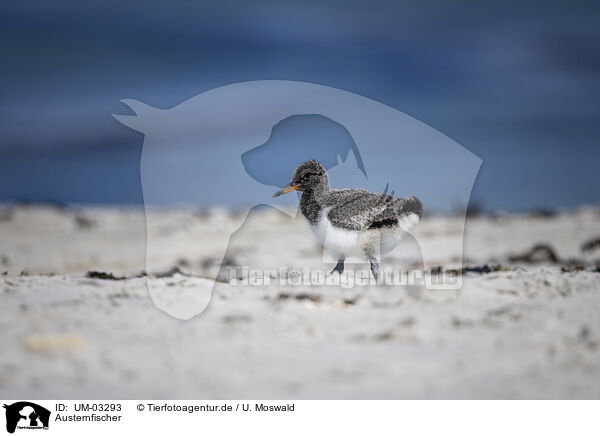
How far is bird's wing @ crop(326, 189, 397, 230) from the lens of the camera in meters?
4.97

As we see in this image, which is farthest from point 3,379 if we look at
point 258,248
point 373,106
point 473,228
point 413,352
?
point 473,228

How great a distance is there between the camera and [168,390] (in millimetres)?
2805

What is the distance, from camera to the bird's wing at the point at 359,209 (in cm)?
497

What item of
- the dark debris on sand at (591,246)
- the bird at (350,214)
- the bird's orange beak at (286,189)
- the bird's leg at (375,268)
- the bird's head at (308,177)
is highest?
the dark debris on sand at (591,246)

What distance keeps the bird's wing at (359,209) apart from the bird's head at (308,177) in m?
0.18

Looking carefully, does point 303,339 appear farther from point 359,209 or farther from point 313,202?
point 313,202

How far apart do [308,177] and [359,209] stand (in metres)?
0.61

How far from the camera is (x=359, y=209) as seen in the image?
16.5 ft

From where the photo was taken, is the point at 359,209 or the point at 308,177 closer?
the point at 359,209
